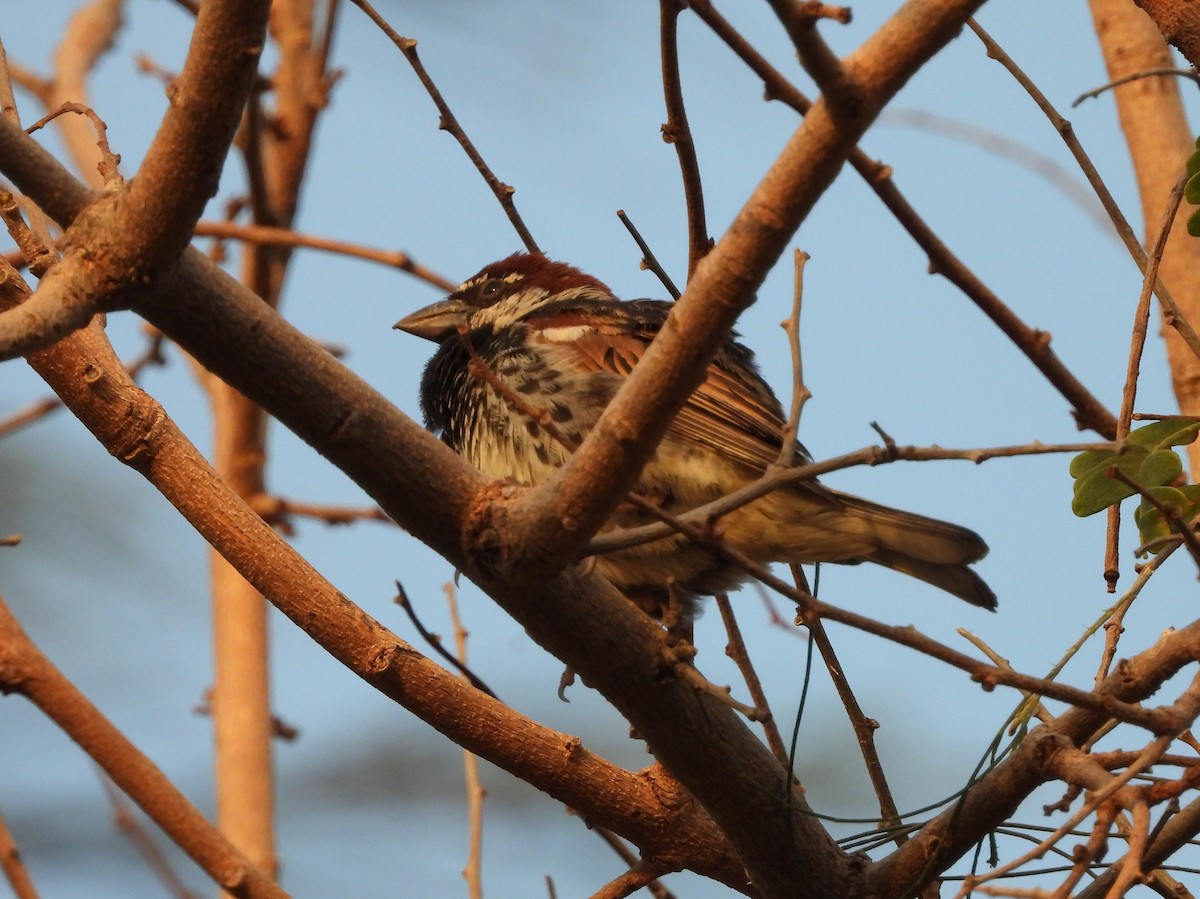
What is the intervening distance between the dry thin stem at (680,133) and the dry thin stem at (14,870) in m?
1.64

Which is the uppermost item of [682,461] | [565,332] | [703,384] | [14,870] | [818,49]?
[565,332]

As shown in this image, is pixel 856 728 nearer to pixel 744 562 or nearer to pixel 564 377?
pixel 744 562

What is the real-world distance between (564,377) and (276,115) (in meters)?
2.56

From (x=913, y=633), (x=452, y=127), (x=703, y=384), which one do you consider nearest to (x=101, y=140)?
(x=452, y=127)

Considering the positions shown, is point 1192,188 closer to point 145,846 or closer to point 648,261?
point 648,261

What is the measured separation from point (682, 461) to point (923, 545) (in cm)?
65

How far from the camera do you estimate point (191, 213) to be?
1878 millimetres

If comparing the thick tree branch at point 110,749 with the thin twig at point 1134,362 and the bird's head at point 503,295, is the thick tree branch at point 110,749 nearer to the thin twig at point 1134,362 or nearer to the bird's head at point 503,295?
the thin twig at point 1134,362

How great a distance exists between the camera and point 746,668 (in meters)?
3.24

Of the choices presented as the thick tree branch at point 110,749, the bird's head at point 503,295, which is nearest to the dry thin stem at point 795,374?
the thick tree branch at point 110,749

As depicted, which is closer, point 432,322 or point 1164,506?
point 1164,506

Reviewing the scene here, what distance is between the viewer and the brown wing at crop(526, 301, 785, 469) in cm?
374

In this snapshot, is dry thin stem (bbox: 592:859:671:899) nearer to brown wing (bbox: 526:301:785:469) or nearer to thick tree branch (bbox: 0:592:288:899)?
thick tree branch (bbox: 0:592:288:899)

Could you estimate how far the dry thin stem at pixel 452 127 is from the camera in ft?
10.2
